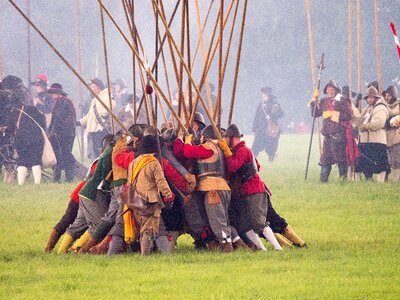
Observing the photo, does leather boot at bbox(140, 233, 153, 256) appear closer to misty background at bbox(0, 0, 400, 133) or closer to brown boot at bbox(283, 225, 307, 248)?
brown boot at bbox(283, 225, 307, 248)

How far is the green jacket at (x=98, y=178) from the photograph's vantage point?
1336 centimetres

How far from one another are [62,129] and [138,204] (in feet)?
44.0

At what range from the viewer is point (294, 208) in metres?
18.5

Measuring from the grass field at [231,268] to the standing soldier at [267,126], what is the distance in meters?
18.0

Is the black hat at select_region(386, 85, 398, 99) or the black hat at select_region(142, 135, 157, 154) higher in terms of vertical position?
the black hat at select_region(386, 85, 398, 99)

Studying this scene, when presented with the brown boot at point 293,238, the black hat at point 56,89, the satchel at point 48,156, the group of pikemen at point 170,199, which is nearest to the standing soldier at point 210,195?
the group of pikemen at point 170,199

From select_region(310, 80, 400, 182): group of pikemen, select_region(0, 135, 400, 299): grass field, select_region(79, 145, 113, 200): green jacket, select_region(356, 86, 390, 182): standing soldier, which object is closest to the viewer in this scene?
select_region(0, 135, 400, 299): grass field

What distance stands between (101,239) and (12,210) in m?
5.81

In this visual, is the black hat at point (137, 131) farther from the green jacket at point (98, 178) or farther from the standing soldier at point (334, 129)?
the standing soldier at point (334, 129)

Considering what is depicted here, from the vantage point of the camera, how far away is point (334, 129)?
975 inches

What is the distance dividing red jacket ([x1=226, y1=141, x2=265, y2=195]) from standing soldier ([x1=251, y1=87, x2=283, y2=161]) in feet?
71.8

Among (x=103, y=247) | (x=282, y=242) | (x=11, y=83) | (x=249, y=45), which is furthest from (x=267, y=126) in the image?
(x=249, y=45)

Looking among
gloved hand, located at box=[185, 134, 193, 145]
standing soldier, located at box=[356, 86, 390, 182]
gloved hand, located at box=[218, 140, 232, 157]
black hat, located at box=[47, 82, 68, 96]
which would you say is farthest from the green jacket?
black hat, located at box=[47, 82, 68, 96]

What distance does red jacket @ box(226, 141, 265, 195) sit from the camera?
1327 cm
